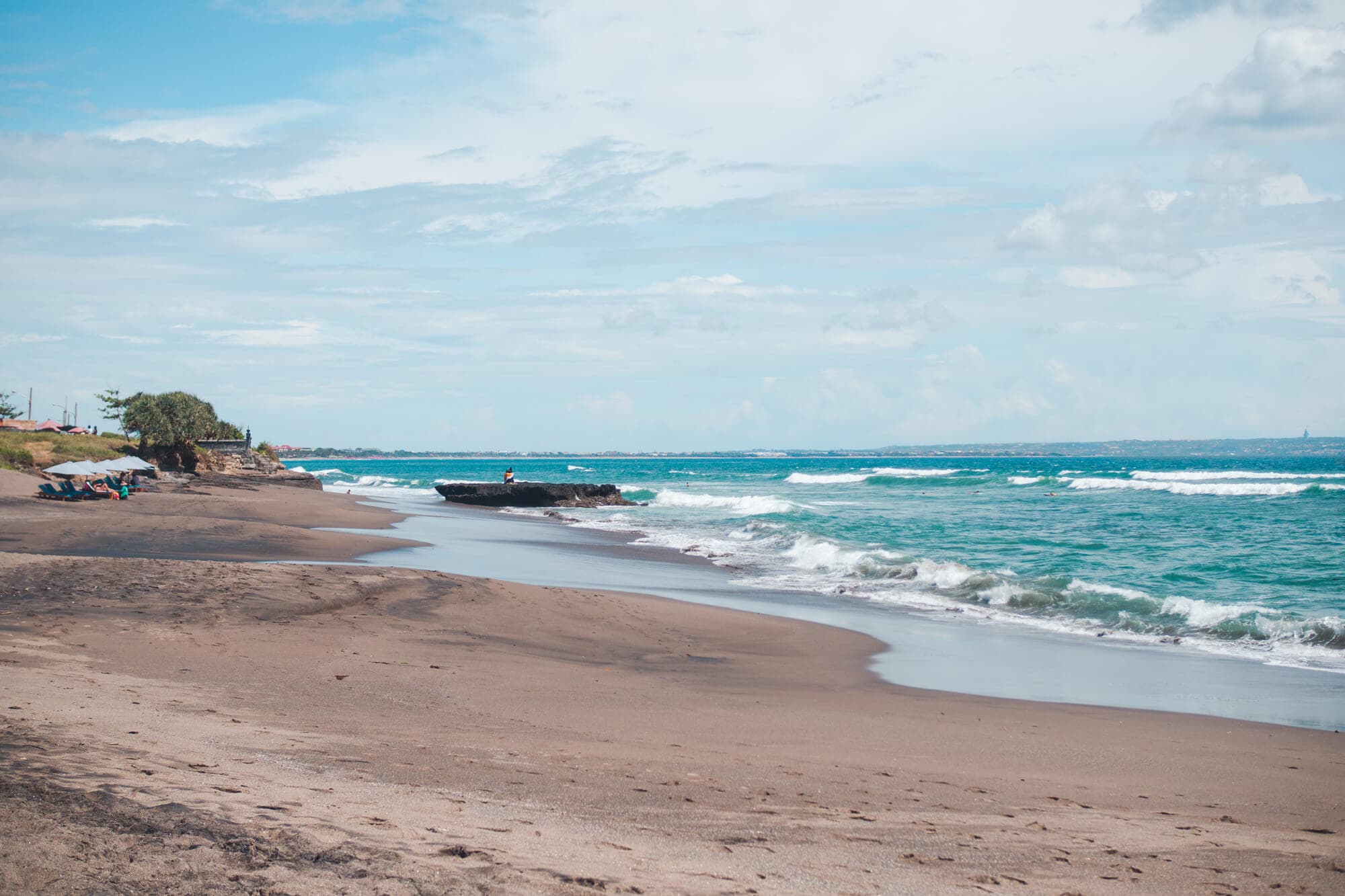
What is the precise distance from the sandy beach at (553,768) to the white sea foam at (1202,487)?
165ft

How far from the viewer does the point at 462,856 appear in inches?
165

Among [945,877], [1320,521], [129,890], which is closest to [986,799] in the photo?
[945,877]

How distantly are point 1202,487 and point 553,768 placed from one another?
216 ft

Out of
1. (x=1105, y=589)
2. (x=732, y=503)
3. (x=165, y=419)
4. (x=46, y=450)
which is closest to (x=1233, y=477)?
(x=732, y=503)

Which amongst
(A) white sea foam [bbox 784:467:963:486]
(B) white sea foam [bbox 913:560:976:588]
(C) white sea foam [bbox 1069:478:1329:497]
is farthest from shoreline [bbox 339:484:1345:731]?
(A) white sea foam [bbox 784:467:963:486]

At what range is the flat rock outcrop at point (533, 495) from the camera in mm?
52938

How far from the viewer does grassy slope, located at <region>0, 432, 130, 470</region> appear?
127 ft

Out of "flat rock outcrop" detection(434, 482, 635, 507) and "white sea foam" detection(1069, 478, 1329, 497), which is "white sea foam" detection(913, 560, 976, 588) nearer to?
"flat rock outcrop" detection(434, 482, 635, 507)

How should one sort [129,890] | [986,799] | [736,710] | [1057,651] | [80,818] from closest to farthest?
[129,890], [80,818], [986,799], [736,710], [1057,651]

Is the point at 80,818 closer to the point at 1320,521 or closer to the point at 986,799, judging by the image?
the point at 986,799

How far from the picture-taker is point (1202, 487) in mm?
60781

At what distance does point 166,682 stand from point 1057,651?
457 inches

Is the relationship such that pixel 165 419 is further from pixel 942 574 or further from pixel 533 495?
Answer: pixel 942 574

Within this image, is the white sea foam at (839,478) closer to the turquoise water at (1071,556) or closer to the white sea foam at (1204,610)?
the turquoise water at (1071,556)
